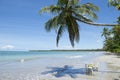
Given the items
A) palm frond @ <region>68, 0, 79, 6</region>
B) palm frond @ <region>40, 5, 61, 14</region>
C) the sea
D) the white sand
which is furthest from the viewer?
palm frond @ <region>40, 5, 61, 14</region>

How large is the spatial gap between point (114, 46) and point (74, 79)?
4771 cm

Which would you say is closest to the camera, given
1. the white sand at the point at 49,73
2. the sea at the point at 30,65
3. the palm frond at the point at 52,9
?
the white sand at the point at 49,73

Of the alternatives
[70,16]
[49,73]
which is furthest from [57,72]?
[70,16]

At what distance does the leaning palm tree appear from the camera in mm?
14617

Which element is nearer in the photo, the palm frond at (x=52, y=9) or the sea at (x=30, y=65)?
the sea at (x=30, y=65)

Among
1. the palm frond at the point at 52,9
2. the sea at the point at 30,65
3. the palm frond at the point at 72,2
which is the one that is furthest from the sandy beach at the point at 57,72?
the palm frond at the point at 72,2

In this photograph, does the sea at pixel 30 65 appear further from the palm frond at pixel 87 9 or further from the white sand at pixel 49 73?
the palm frond at pixel 87 9

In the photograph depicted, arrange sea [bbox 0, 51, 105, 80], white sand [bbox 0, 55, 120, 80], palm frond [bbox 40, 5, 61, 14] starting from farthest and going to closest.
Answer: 1. palm frond [bbox 40, 5, 61, 14]
2. sea [bbox 0, 51, 105, 80]
3. white sand [bbox 0, 55, 120, 80]

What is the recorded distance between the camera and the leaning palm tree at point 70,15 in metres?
14.6

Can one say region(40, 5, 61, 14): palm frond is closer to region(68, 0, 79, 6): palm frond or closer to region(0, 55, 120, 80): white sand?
region(68, 0, 79, 6): palm frond

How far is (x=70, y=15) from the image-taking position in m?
14.8

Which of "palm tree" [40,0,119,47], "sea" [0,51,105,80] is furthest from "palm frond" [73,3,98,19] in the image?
"sea" [0,51,105,80]

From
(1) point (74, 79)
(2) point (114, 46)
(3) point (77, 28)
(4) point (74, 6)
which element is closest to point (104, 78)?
(1) point (74, 79)

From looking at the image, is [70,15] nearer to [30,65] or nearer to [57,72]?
[57,72]
